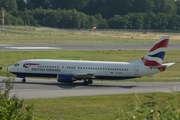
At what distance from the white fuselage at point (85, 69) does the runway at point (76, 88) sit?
1.20 m

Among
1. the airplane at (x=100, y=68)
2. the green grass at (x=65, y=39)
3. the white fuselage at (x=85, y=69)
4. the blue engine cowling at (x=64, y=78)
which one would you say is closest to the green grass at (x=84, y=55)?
the white fuselage at (x=85, y=69)

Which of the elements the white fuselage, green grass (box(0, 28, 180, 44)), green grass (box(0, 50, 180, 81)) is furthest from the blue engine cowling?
green grass (box(0, 28, 180, 44))

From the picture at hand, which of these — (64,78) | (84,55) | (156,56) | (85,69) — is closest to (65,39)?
(84,55)

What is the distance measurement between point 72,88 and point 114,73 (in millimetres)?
4948

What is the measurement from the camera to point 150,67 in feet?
169

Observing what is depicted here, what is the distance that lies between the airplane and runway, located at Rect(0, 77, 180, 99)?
3.50ft

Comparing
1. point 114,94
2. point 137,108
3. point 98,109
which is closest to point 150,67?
point 114,94

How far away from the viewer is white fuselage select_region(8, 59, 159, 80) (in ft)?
170

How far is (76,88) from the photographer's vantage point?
167 ft

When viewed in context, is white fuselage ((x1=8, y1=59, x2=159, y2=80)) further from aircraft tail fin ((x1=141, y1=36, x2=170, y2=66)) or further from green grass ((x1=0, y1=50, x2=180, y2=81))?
green grass ((x1=0, y1=50, x2=180, y2=81))

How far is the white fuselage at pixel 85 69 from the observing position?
5175 centimetres

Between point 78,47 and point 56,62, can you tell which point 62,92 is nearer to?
point 56,62

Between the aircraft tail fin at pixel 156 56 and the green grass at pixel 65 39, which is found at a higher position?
the aircraft tail fin at pixel 156 56

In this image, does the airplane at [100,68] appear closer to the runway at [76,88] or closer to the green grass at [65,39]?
the runway at [76,88]
